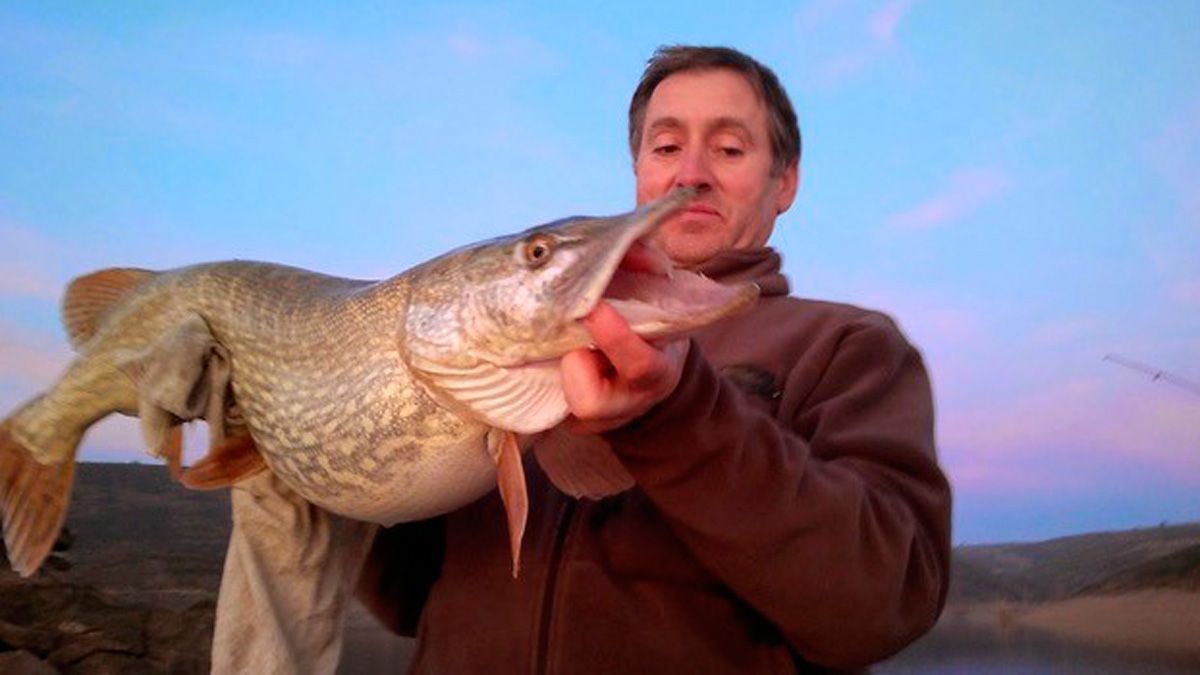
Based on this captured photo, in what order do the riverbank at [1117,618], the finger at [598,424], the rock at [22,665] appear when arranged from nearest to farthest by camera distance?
the finger at [598,424]
the rock at [22,665]
the riverbank at [1117,618]

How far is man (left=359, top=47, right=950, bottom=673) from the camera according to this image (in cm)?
195

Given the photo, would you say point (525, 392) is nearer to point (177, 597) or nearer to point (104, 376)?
point (104, 376)

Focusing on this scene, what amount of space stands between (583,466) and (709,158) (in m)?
1.22

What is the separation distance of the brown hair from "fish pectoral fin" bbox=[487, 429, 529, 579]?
56.5 inches

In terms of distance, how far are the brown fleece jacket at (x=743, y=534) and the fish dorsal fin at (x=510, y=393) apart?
186mm

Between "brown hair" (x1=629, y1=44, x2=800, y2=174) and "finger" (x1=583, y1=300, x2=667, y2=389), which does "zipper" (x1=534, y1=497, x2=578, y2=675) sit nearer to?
"finger" (x1=583, y1=300, x2=667, y2=389)

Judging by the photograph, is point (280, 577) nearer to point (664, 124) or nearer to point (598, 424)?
point (598, 424)

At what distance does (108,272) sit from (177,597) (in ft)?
20.3

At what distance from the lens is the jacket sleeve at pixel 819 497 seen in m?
1.95

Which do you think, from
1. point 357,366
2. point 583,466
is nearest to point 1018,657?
point 583,466

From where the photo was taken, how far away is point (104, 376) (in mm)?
3055

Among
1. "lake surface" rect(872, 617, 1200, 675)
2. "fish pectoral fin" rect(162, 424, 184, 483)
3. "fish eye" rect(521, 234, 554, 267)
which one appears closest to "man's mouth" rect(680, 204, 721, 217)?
"fish eye" rect(521, 234, 554, 267)

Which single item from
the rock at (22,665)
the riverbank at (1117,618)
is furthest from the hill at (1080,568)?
the rock at (22,665)

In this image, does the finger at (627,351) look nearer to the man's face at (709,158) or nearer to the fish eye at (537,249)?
the fish eye at (537,249)
